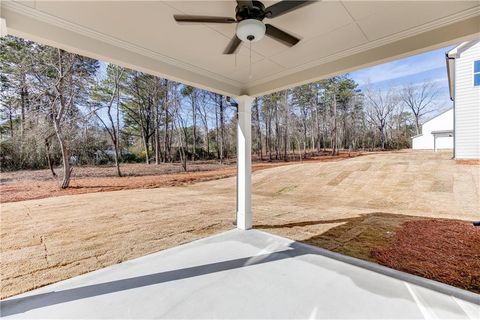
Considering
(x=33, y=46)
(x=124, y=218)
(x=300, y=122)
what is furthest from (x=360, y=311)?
(x=300, y=122)

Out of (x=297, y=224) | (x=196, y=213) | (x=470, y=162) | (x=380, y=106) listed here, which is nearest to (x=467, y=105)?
(x=470, y=162)

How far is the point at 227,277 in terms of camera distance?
91.4 inches

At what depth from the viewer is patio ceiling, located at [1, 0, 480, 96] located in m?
1.84

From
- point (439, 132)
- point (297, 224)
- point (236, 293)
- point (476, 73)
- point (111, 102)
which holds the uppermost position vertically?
point (476, 73)

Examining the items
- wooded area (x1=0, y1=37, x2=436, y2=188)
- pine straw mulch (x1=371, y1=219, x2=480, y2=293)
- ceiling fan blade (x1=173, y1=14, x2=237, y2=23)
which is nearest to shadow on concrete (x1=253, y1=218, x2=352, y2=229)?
pine straw mulch (x1=371, y1=219, x2=480, y2=293)

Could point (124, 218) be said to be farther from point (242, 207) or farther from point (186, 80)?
point (186, 80)

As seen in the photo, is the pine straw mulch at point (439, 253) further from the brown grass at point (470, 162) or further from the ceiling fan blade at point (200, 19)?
the brown grass at point (470, 162)

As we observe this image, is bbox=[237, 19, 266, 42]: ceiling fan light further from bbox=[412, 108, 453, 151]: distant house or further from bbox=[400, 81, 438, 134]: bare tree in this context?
bbox=[400, 81, 438, 134]: bare tree

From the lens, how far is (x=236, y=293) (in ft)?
6.68

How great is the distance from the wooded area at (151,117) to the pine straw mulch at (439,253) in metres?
3.50

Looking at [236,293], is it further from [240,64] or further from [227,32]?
[240,64]

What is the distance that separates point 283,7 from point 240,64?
4.63 feet

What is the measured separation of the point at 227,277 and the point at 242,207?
1.66 meters

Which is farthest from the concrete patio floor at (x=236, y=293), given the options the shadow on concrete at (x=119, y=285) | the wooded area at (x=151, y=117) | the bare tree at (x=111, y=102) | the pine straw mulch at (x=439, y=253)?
the bare tree at (x=111, y=102)
